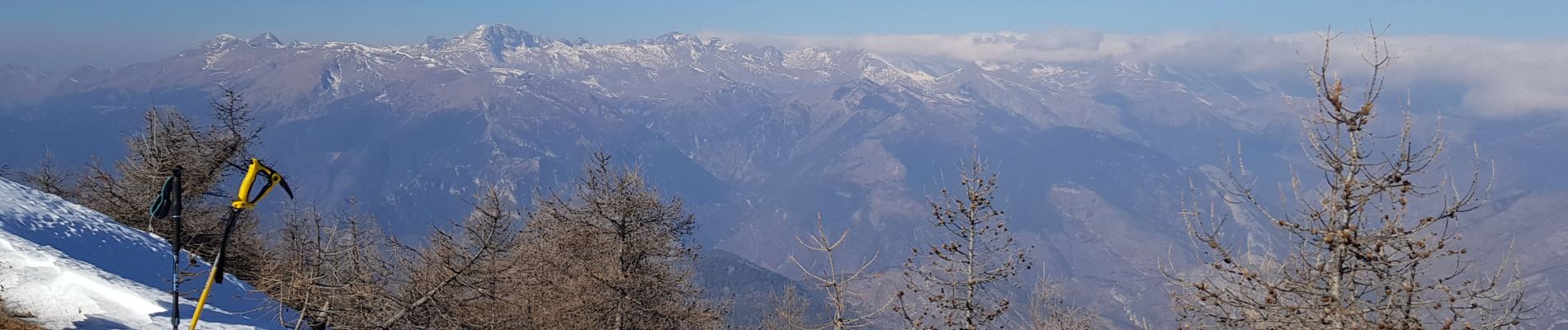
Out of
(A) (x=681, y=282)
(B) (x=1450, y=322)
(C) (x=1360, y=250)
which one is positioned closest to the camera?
(B) (x=1450, y=322)

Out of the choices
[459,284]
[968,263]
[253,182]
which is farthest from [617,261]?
[253,182]

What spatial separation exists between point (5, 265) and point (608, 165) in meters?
15.6

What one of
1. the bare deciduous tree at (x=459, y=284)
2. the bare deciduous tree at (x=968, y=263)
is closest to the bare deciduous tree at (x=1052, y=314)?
the bare deciduous tree at (x=968, y=263)

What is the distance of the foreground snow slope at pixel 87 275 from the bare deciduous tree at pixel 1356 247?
15.6m

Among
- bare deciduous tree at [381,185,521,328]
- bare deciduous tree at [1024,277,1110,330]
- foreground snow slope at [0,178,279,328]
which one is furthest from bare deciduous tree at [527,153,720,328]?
bare deciduous tree at [1024,277,1110,330]

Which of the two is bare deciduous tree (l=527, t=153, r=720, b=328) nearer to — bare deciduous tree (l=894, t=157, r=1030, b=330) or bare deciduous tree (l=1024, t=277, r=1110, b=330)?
bare deciduous tree (l=1024, t=277, r=1110, b=330)

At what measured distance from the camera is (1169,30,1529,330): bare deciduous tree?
998cm

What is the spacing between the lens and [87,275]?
15797mm

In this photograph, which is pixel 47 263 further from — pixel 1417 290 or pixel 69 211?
pixel 1417 290

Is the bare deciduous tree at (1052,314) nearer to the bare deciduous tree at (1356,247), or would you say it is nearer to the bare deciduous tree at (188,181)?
the bare deciduous tree at (1356,247)

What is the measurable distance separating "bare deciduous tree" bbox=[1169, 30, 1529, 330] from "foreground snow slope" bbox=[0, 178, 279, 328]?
1558cm

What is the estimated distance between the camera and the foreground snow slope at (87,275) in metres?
14.6

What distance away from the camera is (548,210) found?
90.2 feet

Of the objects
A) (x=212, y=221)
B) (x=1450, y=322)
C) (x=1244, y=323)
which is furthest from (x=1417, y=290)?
(x=212, y=221)
